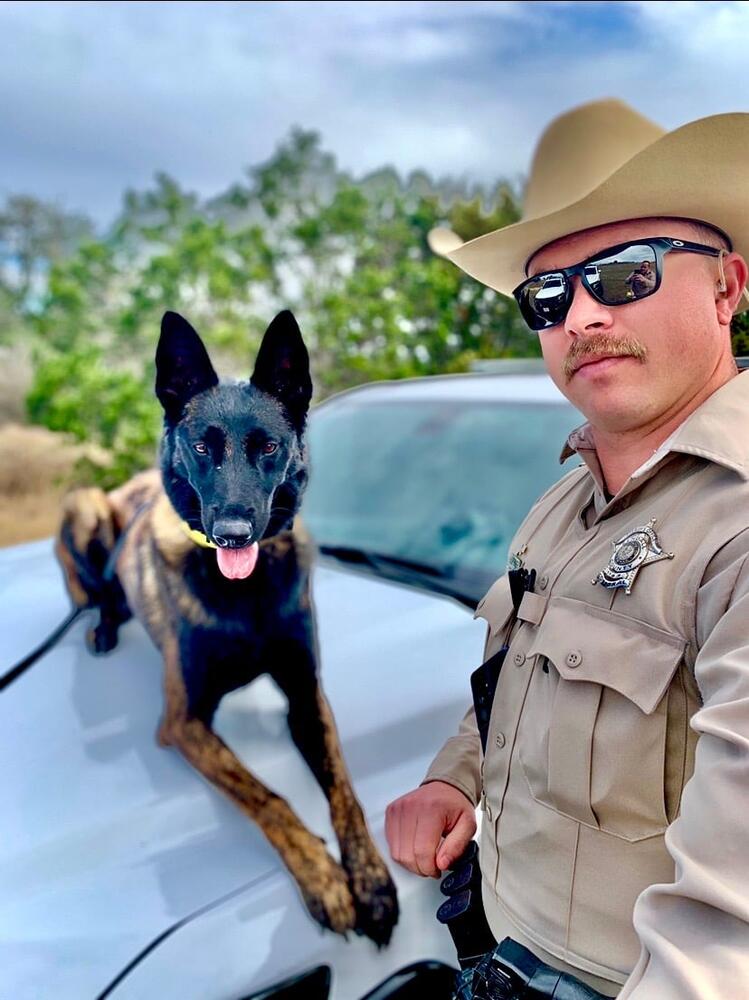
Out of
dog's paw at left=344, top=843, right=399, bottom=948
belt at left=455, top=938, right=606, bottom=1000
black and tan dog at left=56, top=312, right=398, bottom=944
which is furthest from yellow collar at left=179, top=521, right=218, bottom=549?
belt at left=455, top=938, right=606, bottom=1000

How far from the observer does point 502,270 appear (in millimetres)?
1425

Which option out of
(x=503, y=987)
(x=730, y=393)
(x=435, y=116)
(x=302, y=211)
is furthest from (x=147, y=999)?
(x=435, y=116)

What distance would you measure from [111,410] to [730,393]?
1070 mm

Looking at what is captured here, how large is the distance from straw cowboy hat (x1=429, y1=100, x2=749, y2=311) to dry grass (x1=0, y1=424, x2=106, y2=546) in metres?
0.81

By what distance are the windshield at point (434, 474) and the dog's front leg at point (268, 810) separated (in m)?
0.72

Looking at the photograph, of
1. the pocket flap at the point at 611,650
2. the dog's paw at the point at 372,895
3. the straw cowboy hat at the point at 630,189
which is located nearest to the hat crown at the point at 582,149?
the straw cowboy hat at the point at 630,189

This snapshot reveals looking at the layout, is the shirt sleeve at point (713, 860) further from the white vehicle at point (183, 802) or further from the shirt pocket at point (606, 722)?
the white vehicle at point (183, 802)

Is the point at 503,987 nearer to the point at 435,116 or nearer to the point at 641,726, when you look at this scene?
the point at 641,726

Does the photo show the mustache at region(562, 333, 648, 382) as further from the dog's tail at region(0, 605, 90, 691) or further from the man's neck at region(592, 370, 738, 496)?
the dog's tail at region(0, 605, 90, 691)

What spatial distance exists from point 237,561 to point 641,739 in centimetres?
62

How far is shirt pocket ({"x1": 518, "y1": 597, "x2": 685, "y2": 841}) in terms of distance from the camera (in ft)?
3.33

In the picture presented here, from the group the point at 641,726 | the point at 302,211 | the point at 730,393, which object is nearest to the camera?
the point at 641,726

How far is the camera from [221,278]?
5.39 feet

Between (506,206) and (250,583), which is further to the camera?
(506,206)
